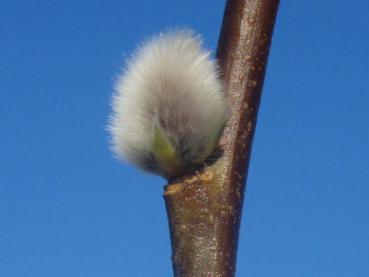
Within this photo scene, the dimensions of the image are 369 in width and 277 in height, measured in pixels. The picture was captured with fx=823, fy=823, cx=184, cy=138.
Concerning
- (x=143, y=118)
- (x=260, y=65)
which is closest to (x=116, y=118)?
(x=143, y=118)

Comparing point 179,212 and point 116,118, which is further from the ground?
point 116,118

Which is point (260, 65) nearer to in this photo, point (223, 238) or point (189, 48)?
point (189, 48)

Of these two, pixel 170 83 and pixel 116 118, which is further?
pixel 116 118

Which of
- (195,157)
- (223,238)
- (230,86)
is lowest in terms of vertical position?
(223,238)
